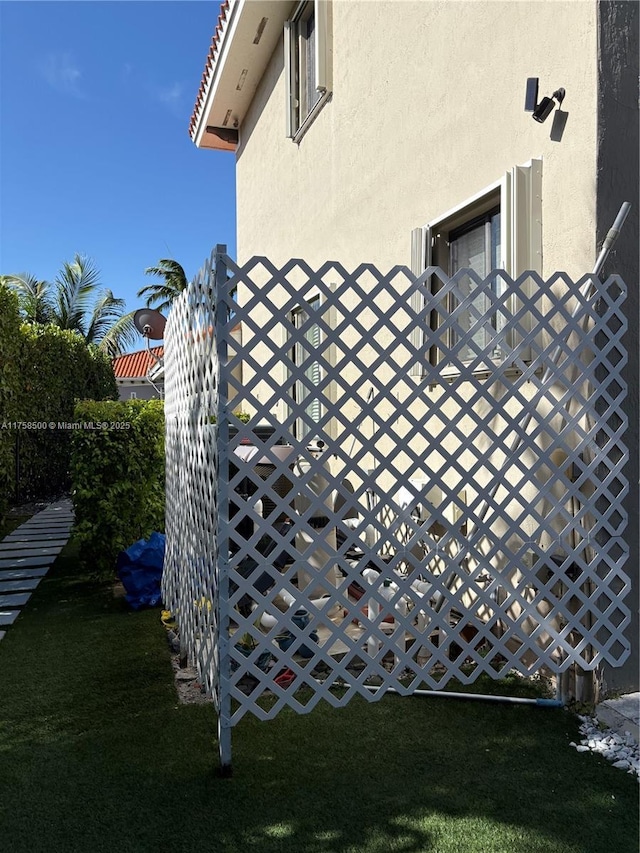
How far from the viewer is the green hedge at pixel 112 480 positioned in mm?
5988

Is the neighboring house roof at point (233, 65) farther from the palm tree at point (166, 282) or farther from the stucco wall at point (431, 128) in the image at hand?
the palm tree at point (166, 282)

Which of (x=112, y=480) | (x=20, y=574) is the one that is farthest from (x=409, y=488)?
(x=20, y=574)

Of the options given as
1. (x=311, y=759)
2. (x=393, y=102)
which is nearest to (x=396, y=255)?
(x=393, y=102)

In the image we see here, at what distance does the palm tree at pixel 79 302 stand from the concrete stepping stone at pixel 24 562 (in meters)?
15.5

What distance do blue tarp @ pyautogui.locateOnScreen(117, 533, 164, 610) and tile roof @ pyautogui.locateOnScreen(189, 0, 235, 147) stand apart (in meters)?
7.19

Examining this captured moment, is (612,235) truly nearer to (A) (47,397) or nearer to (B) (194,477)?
(B) (194,477)

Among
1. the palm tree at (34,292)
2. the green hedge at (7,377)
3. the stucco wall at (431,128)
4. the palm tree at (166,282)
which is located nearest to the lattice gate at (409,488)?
the stucco wall at (431,128)

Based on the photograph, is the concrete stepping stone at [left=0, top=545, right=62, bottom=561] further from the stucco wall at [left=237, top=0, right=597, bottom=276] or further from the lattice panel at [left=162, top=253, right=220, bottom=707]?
the stucco wall at [left=237, top=0, right=597, bottom=276]

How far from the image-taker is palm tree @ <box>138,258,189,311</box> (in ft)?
88.7

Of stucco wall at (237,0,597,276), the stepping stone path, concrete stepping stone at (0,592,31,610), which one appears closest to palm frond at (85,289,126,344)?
the stepping stone path

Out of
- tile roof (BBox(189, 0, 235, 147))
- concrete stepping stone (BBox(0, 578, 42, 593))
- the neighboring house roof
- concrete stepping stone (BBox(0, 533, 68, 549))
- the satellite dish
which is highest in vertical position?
tile roof (BBox(189, 0, 235, 147))

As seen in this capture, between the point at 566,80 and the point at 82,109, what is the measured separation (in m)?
11.7

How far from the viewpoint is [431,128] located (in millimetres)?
4934

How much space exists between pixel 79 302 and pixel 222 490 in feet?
71.4
